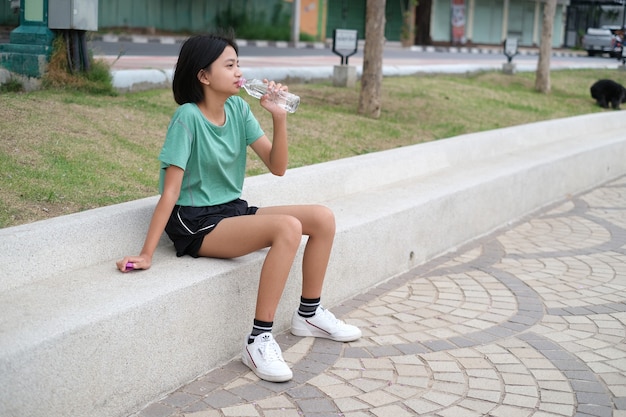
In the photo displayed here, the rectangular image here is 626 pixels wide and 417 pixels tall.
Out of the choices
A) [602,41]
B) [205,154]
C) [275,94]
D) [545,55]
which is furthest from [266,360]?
[602,41]

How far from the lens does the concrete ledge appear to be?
9.54ft

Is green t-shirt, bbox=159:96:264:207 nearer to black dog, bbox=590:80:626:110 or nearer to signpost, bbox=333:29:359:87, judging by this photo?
signpost, bbox=333:29:359:87

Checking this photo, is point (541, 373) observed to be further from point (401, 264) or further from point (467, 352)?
point (401, 264)

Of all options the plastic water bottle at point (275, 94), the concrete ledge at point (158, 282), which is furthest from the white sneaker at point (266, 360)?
the plastic water bottle at point (275, 94)

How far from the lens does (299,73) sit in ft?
37.3

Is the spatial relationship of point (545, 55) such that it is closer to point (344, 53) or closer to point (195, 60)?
point (344, 53)

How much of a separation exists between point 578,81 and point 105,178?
15.0 meters

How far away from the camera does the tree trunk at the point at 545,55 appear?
15.1m

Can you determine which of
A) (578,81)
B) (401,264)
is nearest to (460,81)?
(578,81)

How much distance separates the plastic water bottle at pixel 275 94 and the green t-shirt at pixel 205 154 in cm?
15

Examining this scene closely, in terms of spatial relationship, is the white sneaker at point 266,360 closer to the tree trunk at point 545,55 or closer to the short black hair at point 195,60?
the short black hair at point 195,60

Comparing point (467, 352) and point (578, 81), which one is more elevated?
point (578, 81)

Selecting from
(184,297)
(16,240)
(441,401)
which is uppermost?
(16,240)

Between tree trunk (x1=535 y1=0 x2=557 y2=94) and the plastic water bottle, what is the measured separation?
12.0 m
